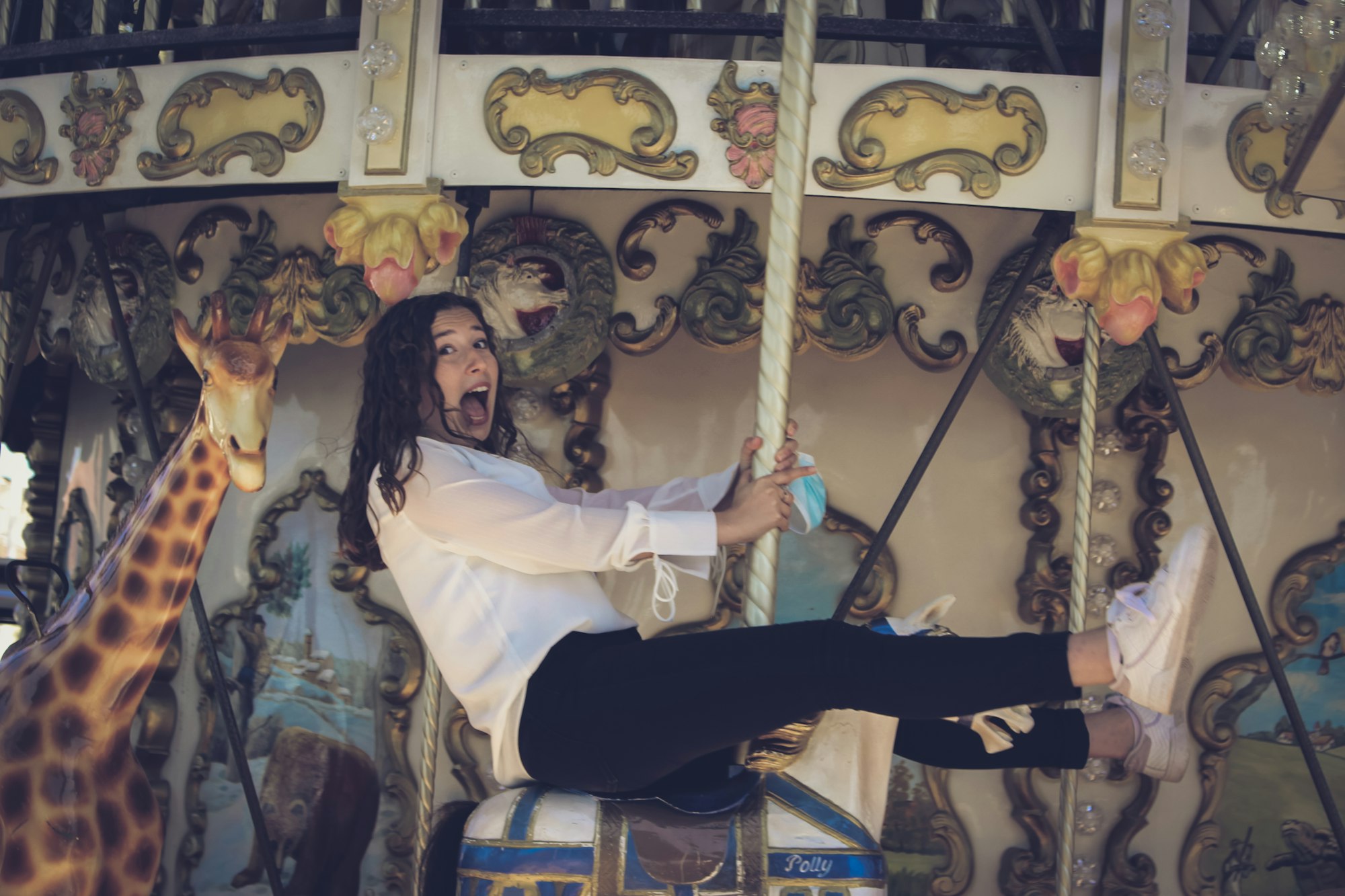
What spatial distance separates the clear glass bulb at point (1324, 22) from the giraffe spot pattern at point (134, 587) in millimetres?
2372

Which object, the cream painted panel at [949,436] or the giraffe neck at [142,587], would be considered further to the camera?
the cream painted panel at [949,436]

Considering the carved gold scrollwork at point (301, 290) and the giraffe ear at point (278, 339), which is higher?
the carved gold scrollwork at point (301, 290)

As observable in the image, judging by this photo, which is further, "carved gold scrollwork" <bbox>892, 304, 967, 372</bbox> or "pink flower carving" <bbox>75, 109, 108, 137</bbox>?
"carved gold scrollwork" <bbox>892, 304, 967, 372</bbox>

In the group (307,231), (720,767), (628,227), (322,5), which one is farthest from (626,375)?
(720,767)

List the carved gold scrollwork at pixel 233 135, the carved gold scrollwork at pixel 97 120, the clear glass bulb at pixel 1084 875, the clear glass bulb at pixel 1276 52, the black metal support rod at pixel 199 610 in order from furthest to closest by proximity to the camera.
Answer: the clear glass bulb at pixel 1084 875 < the black metal support rod at pixel 199 610 < the carved gold scrollwork at pixel 97 120 < the carved gold scrollwork at pixel 233 135 < the clear glass bulb at pixel 1276 52

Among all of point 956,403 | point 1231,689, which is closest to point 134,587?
point 956,403

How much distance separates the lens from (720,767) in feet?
8.00

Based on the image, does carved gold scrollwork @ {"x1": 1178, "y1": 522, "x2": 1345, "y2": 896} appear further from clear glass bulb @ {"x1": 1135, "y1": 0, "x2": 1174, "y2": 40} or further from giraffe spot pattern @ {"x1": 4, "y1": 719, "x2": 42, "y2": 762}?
giraffe spot pattern @ {"x1": 4, "y1": 719, "x2": 42, "y2": 762}

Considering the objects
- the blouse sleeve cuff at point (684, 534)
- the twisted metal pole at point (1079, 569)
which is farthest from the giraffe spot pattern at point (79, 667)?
the twisted metal pole at point (1079, 569)

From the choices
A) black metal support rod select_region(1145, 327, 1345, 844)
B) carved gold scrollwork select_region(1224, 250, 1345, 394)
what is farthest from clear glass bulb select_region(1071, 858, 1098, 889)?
carved gold scrollwork select_region(1224, 250, 1345, 394)

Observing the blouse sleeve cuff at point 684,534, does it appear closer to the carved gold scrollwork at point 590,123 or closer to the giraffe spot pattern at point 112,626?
the giraffe spot pattern at point 112,626

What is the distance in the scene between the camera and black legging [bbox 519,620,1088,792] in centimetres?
208

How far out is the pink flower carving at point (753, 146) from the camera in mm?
3154

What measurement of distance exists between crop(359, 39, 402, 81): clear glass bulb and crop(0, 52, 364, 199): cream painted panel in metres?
0.04
